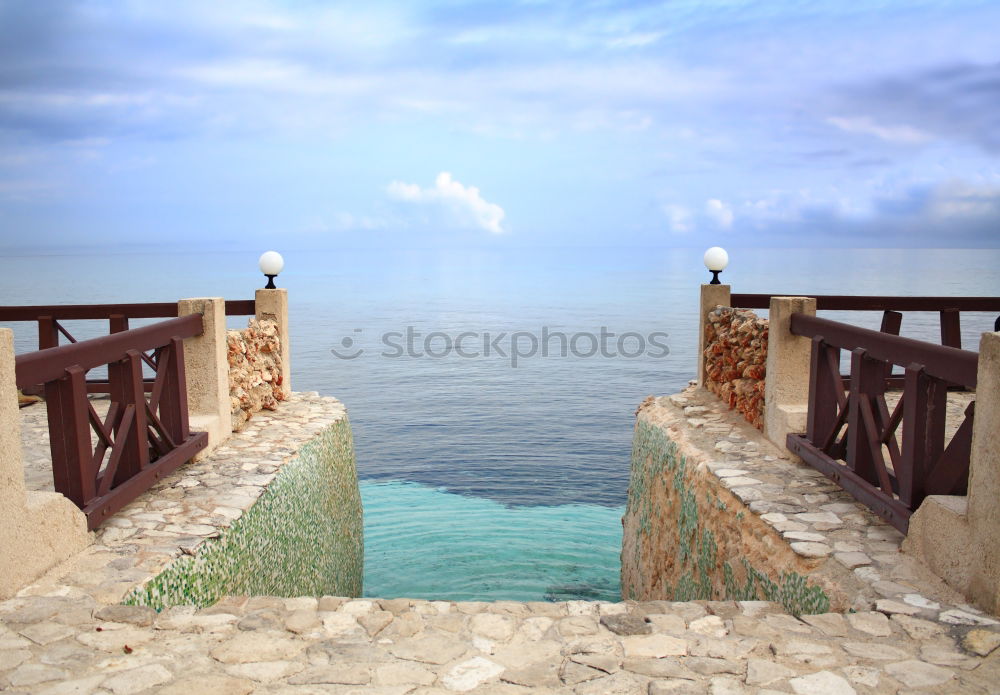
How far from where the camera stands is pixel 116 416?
5410 mm

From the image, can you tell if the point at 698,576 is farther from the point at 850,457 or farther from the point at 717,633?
the point at 717,633

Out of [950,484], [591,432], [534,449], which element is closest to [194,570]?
[950,484]

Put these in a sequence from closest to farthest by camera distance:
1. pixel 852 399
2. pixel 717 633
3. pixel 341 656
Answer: pixel 341 656 < pixel 717 633 < pixel 852 399

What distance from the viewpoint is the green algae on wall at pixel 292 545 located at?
4.73m

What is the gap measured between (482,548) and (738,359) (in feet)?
15.9

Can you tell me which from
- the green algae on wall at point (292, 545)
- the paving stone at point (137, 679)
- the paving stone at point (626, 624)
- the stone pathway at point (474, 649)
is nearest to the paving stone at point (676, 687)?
the stone pathway at point (474, 649)

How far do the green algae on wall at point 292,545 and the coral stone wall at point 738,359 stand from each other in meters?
4.43

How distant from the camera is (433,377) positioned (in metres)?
27.8

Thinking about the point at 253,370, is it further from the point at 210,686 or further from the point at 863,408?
the point at 863,408

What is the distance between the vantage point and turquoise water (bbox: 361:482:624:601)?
9.89 metres

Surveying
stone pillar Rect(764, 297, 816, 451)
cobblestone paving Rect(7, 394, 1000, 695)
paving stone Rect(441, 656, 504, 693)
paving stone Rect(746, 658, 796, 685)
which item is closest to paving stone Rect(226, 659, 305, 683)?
cobblestone paving Rect(7, 394, 1000, 695)

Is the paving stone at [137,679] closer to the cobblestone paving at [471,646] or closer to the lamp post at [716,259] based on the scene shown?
the cobblestone paving at [471,646]

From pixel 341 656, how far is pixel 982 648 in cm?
280

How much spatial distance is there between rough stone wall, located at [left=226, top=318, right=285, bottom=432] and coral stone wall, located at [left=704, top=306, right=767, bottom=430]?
16.9ft
